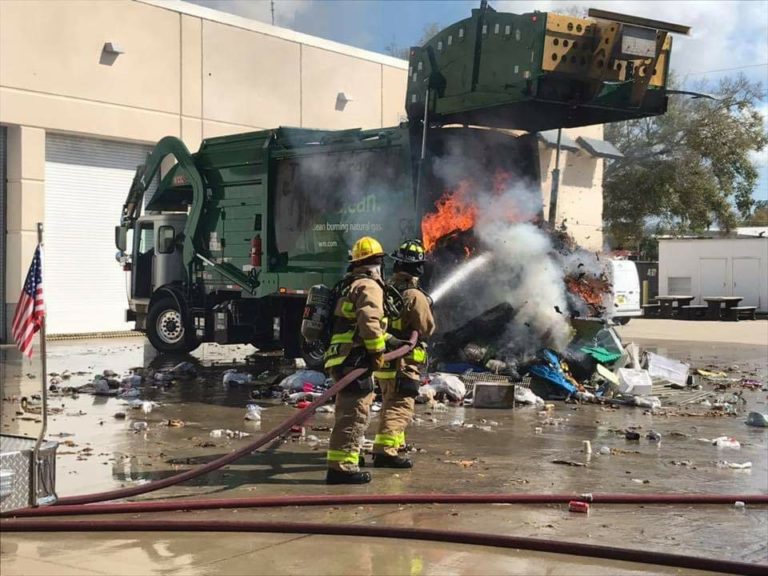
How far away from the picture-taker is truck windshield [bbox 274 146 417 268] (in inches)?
446

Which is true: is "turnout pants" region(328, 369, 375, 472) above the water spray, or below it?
below

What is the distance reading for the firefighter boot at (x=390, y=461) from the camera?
6969 millimetres

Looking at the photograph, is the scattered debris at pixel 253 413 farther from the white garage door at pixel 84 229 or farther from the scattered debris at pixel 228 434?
the white garage door at pixel 84 229

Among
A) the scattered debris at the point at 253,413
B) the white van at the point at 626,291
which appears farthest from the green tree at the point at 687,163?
the scattered debris at the point at 253,413

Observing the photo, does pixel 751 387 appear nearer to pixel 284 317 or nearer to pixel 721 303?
pixel 284 317

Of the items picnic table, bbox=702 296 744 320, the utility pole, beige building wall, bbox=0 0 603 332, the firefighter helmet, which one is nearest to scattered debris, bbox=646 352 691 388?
the utility pole

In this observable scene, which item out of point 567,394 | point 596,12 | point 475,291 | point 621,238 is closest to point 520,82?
point 596,12

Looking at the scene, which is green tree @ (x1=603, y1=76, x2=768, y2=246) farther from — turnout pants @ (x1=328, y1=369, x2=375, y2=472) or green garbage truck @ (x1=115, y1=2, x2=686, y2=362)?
turnout pants @ (x1=328, y1=369, x2=375, y2=472)

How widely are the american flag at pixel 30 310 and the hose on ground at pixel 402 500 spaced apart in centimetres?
130

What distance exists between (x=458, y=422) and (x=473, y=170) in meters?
3.76

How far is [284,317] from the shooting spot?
13.2 m

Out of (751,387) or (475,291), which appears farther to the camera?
(751,387)

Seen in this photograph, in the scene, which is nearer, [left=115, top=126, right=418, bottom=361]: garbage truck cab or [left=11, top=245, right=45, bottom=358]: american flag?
[left=11, top=245, right=45, bottom=358]: american flag

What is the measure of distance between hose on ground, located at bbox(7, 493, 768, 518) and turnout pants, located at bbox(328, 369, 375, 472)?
481mm
